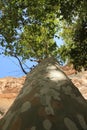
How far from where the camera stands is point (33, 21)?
26.7 metres

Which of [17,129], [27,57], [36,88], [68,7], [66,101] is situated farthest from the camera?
[27,57]

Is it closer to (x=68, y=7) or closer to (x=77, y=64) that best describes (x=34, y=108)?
(x=68, y=7)

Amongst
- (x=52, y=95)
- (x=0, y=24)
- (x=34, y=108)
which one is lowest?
(x=34, y=108)

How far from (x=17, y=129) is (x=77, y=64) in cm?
2340

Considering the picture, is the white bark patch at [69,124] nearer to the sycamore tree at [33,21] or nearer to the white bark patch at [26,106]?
the white bark patch at [26,106]

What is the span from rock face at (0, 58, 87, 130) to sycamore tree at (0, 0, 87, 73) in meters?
Result: 15.6

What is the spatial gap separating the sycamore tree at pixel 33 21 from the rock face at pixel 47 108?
15.6 metres

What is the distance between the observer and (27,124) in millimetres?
3406

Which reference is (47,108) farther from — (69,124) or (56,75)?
(56,75)

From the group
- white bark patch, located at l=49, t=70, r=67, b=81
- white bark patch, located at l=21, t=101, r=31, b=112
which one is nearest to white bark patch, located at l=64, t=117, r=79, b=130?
white bark patch, located at l=21, t=101, r=31, b=112

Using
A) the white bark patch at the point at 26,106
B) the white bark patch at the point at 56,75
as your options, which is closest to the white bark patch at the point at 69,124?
the white bark patch at the point at 26,106

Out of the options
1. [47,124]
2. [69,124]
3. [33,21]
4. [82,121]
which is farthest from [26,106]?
[33,21]

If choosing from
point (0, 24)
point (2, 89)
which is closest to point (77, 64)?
point (0, 24)

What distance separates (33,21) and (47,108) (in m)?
23.5
